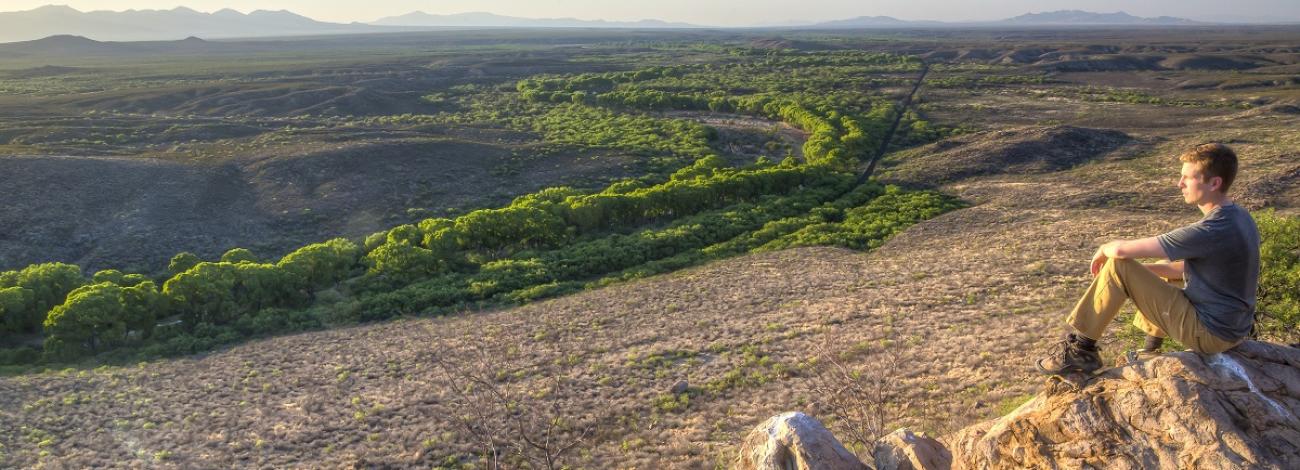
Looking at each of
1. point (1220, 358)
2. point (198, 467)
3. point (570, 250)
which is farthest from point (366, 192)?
point (1220, 358)

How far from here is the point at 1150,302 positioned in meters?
8.06

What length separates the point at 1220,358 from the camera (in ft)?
26.9

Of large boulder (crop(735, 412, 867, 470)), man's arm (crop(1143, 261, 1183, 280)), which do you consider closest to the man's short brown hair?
man's arm (crop(1143, 261, 1183, 280))

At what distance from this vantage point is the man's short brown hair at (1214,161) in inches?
280

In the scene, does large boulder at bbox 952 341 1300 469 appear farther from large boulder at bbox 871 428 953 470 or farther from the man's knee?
the man's knee

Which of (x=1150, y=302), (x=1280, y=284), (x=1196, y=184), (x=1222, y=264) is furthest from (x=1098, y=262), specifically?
(x=1280, y=284)

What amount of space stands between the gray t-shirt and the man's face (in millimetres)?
234

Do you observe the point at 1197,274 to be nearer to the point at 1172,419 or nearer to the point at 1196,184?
the point at 1196,184

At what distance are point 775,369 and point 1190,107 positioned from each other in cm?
9416

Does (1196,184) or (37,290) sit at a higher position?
(1196,184)

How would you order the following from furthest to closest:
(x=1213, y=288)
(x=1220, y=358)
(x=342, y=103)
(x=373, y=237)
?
(x=342, y=103) → (x=373, y=237) → (x=1220, y=358) → (x=1213, y=288)

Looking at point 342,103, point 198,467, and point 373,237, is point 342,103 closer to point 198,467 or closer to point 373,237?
point 373,237

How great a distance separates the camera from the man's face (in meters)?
7.41

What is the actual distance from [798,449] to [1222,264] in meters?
5.46
